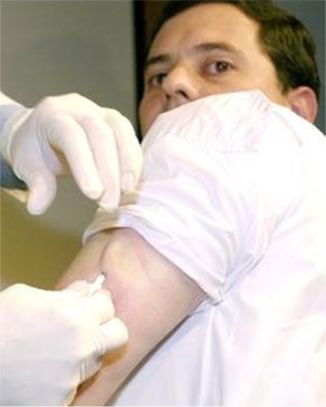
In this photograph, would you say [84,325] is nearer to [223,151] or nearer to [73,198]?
[223,151]

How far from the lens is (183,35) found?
146 centimetres

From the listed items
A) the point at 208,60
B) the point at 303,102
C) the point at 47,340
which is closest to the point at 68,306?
the point at 47,340

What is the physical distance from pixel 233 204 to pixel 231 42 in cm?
75

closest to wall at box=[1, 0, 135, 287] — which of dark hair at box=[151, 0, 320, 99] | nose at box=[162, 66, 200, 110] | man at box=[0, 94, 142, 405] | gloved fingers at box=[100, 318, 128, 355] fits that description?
dark hair at box=[151, 0, 320, 99]

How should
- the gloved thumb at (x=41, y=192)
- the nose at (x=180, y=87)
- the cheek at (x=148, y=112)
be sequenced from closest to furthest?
the gloved thumb at (x=41, y=192) < the nose at (x=180, y=87) < the cheek at (x=148, y=112)

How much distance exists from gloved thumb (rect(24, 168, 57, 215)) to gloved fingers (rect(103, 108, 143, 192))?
10 centimetres

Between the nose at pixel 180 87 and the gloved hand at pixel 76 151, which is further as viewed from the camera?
the nose at pixel 180 87

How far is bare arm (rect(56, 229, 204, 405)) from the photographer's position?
747mm

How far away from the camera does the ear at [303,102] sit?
1.48 metres

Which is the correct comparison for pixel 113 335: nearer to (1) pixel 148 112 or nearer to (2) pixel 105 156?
(2) pixel 105 156

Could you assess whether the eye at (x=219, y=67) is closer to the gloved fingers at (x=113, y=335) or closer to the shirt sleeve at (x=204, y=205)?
the shirt sleeve at (x=204, y=205)

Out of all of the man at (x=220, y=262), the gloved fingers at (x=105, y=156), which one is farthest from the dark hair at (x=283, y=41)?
the gloved fingers at (x=105, y=156)

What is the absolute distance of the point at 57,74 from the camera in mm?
1737

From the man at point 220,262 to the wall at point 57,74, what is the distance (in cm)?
75
